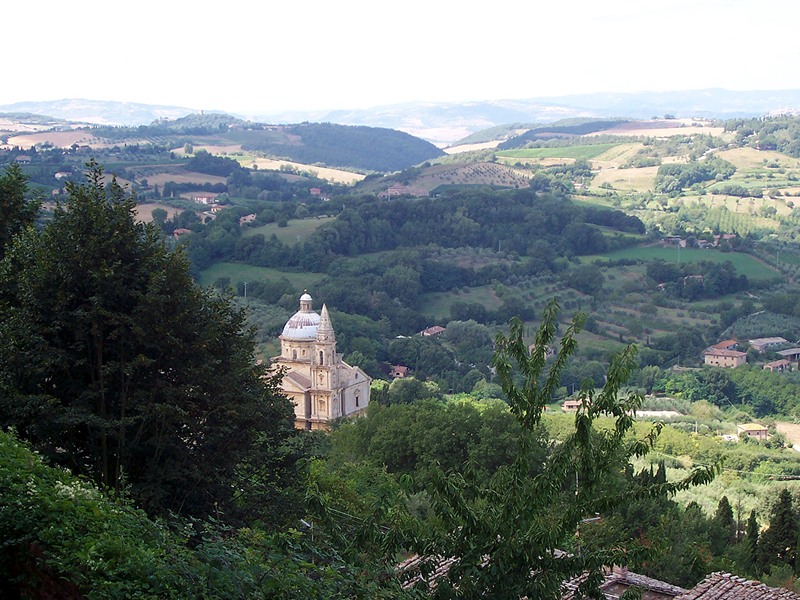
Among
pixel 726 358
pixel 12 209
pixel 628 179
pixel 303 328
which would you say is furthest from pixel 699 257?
pixel 12 209

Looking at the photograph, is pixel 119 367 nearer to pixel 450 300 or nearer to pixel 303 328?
pixel 303 328

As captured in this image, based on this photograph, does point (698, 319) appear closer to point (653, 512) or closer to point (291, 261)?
point (291, 261)

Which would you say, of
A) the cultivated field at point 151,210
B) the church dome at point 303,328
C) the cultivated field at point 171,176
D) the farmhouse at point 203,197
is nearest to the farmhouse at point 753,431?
the church dome at point 303,328

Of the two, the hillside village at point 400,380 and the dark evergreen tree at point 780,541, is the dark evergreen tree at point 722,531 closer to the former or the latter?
the hillside village at point 400,380

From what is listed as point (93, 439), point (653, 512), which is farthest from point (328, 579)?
point (653, 512)

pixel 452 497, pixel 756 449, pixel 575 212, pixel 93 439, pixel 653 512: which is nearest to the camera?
pixel 452 497

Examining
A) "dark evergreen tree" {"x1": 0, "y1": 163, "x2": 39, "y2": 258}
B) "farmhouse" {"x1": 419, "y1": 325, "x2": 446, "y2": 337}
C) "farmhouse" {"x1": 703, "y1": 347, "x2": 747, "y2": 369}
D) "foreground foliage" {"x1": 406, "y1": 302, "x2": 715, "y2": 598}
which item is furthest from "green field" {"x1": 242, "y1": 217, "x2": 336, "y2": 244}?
"foreground foliage" {"x1": 406, "y1": 302, "x2": 715, "y2": 598}
